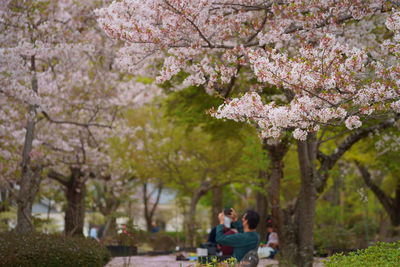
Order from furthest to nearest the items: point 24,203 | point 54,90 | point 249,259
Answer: point 54,90 → point 24,203 → point 249,259

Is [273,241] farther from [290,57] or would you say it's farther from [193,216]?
[290,57]

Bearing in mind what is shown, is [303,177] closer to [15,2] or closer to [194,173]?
[15,2]

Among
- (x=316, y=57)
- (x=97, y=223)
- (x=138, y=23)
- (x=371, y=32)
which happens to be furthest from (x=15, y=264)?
(x=97, y=223)

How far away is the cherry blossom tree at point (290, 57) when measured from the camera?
20.2 ft

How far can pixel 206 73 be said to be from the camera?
30.0 ft

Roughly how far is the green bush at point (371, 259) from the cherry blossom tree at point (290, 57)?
165 cm

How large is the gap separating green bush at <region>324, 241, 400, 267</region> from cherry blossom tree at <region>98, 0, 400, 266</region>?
5.41 feet

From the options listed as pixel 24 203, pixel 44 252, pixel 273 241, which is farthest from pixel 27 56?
pixel 273 241

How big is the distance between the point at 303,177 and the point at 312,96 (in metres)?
5.14

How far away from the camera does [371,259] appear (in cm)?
647

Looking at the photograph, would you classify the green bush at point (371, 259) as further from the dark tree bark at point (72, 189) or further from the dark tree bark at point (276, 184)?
the dark tree bark at point (72, 189)

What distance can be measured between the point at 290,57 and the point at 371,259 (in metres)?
4.02

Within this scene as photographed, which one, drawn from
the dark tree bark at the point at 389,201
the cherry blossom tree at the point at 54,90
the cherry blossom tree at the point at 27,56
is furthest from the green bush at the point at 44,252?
the dark tree bark at the point at 389,201

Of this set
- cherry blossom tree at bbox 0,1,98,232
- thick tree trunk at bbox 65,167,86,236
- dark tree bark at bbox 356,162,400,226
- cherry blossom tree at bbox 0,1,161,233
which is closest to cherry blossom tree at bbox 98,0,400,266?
cherry blossom tree at bbox 0,1,98,232
